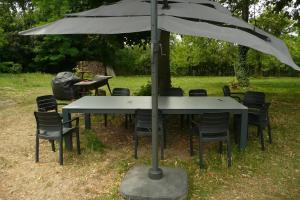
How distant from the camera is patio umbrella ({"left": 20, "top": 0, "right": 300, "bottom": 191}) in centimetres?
442

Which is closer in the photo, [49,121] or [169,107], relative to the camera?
[49,121]

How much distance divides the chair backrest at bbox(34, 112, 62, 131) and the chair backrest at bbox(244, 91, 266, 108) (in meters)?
4.29

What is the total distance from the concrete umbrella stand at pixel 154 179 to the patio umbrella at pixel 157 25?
12mm

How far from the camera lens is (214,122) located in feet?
17.9

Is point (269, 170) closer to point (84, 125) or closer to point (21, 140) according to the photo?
point (84, 125)

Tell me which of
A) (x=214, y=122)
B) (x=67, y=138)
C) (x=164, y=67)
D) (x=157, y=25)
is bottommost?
(x=67, y=138)

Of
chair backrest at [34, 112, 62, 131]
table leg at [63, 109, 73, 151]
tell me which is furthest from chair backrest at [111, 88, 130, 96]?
chair backrest at [34, 112, 62, 131]

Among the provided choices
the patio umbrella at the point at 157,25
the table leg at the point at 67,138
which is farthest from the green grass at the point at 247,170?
→ the patio umbrella at the point at 157,25

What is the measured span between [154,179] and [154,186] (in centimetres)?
18

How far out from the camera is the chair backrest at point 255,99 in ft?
25.0

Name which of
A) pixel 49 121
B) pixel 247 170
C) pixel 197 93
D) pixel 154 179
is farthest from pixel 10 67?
pixel 247 170

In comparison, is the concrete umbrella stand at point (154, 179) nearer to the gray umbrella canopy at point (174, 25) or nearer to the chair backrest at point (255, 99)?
the gray umbrella canopy at point (174, 25)

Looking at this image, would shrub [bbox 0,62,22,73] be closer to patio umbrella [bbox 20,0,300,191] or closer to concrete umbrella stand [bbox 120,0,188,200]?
patio umbrella [bbox 20,0,300,191]

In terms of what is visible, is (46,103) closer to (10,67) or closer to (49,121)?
(49,121)
